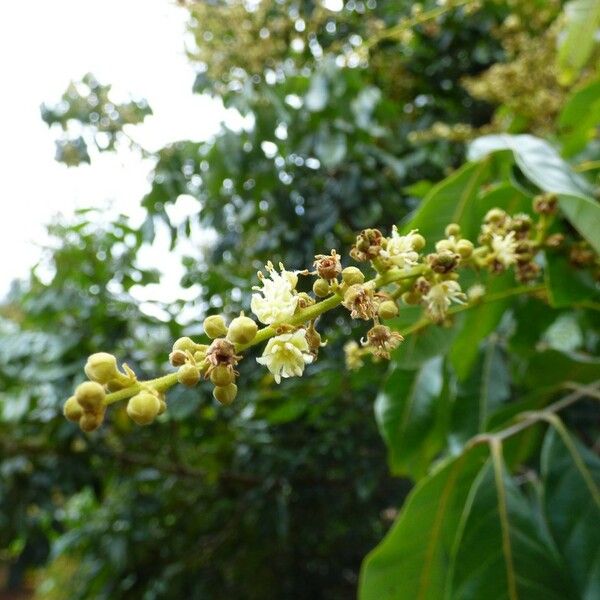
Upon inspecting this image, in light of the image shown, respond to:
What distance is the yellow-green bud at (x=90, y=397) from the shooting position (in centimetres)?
31

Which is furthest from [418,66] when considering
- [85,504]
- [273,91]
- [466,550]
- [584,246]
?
[85,504]

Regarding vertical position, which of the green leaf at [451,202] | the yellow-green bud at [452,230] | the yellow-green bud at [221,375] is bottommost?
the yellow-green bud at [221,375]

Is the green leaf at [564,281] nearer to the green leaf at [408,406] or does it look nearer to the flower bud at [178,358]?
the green leaf at [408,406]

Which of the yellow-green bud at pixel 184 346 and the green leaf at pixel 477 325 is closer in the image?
the yellow-green bud at pixel 184 346

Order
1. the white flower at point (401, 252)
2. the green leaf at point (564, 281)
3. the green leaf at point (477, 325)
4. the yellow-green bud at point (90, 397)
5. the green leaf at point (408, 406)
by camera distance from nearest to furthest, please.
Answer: the yellow-green bud at point (90, 397) < the white flower at point (401, 252) < the green leaf at point (564, 281) < the green leaf at point (477, 325) < the green leaf at point (408, 406)

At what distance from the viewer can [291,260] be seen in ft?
4.38

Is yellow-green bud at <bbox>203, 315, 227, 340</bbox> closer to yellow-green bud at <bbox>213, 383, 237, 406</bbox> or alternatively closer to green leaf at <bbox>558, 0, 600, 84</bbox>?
yellow-green bud at <bbox>213, 383, 237, 406</bbox>

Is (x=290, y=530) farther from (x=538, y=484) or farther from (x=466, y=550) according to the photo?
(x=466, y=550)

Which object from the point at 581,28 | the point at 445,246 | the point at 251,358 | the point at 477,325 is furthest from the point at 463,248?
the point at 251,358

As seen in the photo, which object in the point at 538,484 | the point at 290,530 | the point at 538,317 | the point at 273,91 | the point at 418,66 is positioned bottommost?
the point at 538,484

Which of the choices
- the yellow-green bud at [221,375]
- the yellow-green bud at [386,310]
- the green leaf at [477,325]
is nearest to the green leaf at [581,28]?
the green leaf at [477,325]

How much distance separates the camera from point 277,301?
37cm

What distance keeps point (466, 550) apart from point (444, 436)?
36cm

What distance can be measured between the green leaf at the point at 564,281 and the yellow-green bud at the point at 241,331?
455 mm
